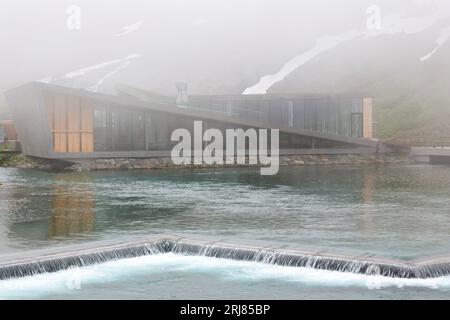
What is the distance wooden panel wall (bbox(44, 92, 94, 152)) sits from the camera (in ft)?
175

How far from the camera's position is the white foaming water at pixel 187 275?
51.7 ft

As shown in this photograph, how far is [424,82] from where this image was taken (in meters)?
134

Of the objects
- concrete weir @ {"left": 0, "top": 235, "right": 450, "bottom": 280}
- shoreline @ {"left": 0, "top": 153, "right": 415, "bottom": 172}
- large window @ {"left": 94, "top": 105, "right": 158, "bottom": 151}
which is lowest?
concrete weir @ {"left": 0, "top": 235, "right": 450, "bottom": 280}

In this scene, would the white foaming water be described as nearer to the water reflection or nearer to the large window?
the water reflection

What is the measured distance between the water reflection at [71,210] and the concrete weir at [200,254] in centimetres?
322

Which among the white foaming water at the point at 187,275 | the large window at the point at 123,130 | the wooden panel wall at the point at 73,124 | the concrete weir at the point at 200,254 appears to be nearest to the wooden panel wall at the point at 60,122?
the wooden panel wall at the point at 73,124

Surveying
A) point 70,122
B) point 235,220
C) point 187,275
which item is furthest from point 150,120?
point 187,275

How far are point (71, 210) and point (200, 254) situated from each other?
9.80 m

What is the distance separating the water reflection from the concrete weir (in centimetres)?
322

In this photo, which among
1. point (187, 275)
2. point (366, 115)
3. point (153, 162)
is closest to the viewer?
point (187, 275)

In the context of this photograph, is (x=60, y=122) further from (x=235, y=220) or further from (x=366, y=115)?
(x=235, y=220)

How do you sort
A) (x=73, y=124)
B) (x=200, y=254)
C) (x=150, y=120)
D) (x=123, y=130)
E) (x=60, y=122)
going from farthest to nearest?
(x=150, y=120) → (x=123, y=130) → (x=73, y=124) → (x=60, y=122) → (x=200, y=254)

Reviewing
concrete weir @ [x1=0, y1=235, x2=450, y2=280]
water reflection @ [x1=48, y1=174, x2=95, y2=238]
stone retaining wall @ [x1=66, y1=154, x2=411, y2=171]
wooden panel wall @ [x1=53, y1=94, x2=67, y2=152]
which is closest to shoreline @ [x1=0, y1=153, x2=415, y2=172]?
stone retaining wall @ [x1=66, y1=154, x2=411, y2=171]

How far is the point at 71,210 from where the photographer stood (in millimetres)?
27297
